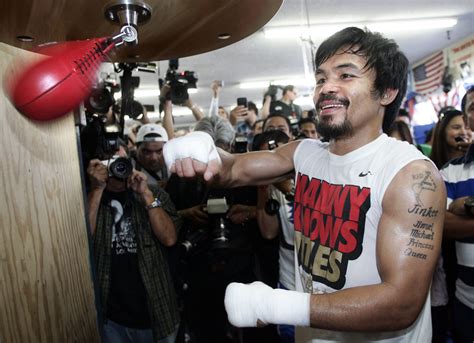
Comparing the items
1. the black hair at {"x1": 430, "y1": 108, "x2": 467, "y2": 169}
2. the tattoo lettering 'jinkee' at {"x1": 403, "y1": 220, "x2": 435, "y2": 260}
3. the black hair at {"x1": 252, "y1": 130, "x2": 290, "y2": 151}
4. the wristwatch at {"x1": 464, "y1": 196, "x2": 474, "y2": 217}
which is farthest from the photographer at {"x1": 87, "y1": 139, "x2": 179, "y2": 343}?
the black hair at {"x1": 430, "y1": 108, "x2": 467, "y2": 169}

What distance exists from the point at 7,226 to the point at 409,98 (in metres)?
7.54

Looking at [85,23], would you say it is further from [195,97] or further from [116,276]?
[195,97]

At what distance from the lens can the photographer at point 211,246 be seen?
2025 mm

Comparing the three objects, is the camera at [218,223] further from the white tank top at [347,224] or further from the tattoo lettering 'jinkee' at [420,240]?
the tattoo lettering 'jinkee' at [420,240]

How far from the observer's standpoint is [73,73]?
563 mm

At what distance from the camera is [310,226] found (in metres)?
1.17

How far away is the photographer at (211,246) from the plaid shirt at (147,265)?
173 mm

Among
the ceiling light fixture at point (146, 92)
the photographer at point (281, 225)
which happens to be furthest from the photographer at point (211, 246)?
the ceiling light fixture at point (146, 92)

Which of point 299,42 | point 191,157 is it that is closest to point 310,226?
point 191,157

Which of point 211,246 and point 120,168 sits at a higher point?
point 120,168

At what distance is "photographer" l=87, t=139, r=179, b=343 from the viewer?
5.93 feet

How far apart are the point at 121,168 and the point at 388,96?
1214mm

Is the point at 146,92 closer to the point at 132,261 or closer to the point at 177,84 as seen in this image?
the point at 177,84

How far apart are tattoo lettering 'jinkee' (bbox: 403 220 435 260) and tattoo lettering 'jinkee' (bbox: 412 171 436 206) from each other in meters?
0.06
